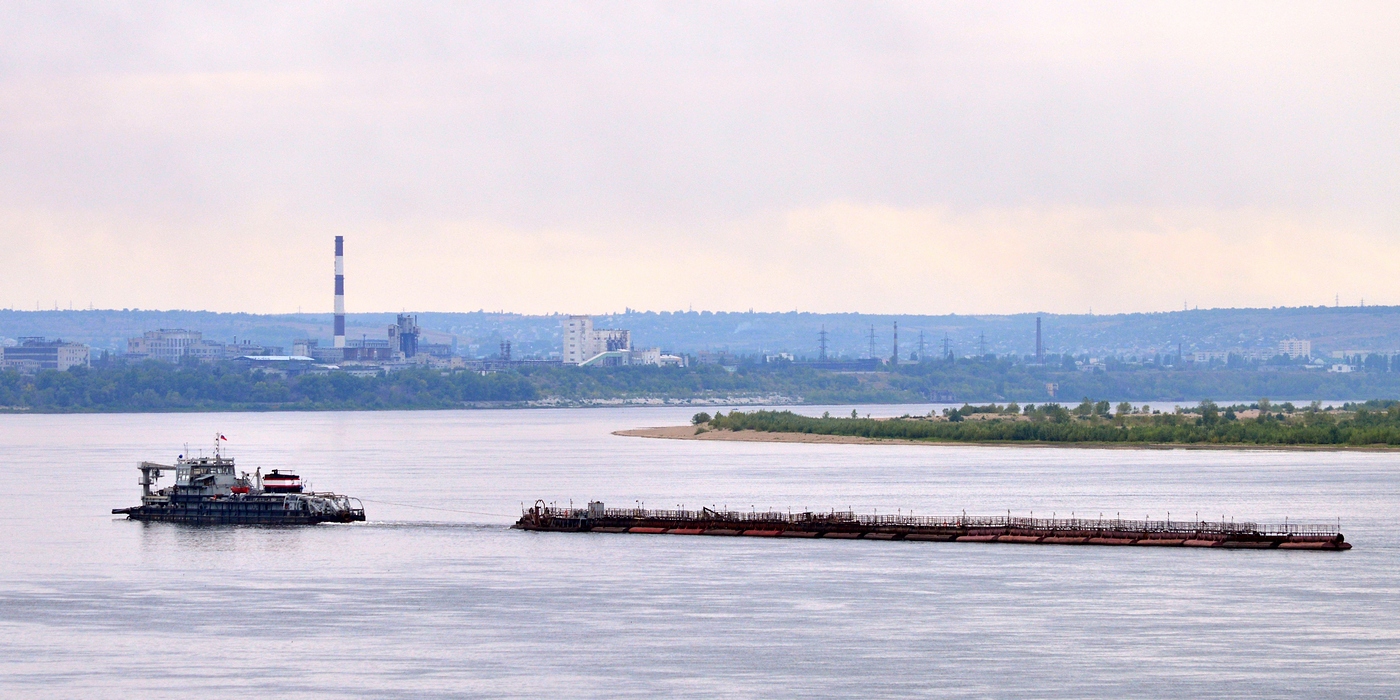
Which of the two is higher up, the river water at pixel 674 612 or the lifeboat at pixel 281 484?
the lifeboat at pixel 281 484

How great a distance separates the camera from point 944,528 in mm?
121875

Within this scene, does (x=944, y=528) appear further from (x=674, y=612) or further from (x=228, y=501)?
(x=228, y=501)

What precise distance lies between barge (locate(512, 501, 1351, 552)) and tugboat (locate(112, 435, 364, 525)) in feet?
48.6

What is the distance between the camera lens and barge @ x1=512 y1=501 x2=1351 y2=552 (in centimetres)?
11488

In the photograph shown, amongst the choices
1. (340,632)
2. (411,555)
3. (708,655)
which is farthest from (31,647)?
(411,555)

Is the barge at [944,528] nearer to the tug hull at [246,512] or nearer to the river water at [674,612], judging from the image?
the river water at [674,612]

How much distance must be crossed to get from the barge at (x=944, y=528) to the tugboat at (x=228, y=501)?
14812 mm

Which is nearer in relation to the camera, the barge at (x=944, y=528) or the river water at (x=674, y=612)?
the river water at (x=674, y=612)

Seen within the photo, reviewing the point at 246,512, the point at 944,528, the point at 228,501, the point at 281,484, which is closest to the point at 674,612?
the point at 944,528

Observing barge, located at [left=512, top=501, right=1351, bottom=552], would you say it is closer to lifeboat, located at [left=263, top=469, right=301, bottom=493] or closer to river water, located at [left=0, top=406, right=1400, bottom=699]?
river water, located at [left=0, top=406, right=1400, bottom=699]

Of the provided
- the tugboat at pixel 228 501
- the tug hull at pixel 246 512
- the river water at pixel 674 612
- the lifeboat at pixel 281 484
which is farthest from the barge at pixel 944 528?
the lifeboat at pixel 281 484

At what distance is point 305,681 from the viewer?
73625mm

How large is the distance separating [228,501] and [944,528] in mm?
48793

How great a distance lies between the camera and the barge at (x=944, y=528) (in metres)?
115
